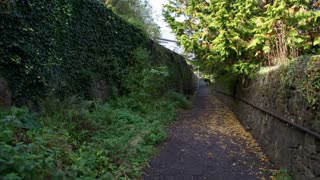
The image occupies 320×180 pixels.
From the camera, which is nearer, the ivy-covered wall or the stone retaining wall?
the stone retaining wall

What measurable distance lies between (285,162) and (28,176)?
3.89m

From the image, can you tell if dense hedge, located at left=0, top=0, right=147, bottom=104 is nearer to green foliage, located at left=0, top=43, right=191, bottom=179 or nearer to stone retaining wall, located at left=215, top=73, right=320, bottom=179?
green foliage, located at left=0, top=43, right=191, bottom=179

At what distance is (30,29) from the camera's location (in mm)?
5062

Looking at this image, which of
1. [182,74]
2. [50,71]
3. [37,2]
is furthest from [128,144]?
[182,74]

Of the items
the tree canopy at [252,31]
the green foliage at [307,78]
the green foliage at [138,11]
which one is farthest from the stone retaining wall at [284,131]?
the green foliage at [138,11]

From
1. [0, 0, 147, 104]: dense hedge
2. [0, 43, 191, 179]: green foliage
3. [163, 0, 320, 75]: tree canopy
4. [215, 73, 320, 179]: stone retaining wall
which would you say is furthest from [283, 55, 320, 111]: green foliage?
[0, 0, 147, 104]: dense hedge

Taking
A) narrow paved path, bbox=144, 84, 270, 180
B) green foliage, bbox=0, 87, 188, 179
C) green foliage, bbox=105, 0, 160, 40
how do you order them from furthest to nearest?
green foliage, bbox=105, 0, 160, 40, narrow paved path, bbox=144, 84, 270, 180, green foliage, bbox=0, 87, 188, 179

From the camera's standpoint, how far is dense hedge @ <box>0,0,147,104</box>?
15.5ft

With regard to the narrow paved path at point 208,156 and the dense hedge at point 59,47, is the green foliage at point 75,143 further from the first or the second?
the dense hedge at point 59,47

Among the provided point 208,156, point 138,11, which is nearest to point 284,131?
point 208,156

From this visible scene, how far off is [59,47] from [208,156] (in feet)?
13.2

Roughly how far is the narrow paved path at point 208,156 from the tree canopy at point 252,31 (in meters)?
2.13

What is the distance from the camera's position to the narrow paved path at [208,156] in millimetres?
4401

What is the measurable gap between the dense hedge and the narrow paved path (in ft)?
8.73
